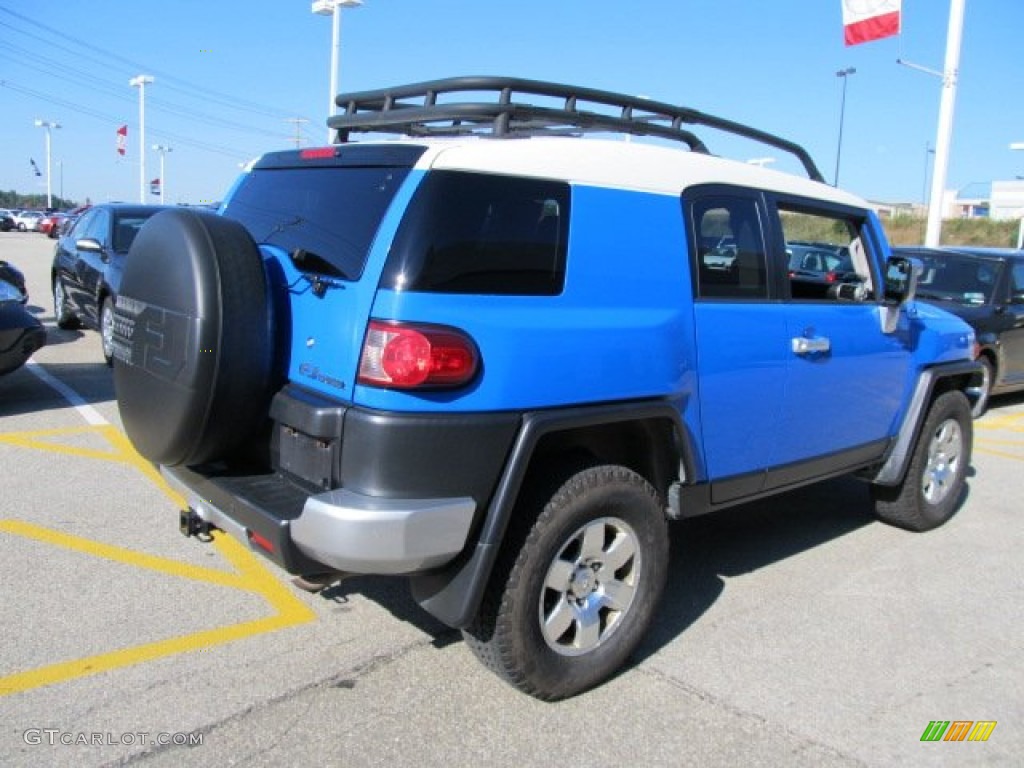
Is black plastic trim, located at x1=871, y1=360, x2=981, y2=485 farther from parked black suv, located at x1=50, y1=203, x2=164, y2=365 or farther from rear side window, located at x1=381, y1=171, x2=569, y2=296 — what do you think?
parked black suv, located at x1=50, y1=203, x2=164, y2=365

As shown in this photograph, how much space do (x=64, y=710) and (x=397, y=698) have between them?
113 cm

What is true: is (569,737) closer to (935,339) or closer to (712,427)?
(712,427)

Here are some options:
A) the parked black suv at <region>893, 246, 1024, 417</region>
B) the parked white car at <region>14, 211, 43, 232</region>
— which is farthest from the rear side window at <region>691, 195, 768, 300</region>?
the parked white car at <region>14, 211, 43, 232</region>

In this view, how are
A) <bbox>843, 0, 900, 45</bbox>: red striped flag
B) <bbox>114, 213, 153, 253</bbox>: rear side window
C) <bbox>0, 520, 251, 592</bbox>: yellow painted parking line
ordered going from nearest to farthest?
<bbox>0, 520, 251, 592</bbox>: yellow painted parking line → <bbox>114, 213, 153, 253</bbox>: rear side window → <bbox>843, 0, 900, 45</bbox>: red striped flag

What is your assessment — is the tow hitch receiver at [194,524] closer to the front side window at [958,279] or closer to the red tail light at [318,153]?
the red tail light at [318,153]

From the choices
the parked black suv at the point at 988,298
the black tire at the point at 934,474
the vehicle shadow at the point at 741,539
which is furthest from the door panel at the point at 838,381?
the parked black suv at the point at 988,298

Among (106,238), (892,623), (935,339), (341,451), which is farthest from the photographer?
(106,238)

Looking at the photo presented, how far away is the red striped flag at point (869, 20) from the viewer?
559 inches

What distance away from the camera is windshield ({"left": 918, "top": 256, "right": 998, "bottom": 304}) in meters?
9.41

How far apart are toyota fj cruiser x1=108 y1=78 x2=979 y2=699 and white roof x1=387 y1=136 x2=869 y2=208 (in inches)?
0.4

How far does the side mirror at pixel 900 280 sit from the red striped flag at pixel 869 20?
11607 millimetres

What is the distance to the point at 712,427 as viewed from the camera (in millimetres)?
3564

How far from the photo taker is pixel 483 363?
8.98ft

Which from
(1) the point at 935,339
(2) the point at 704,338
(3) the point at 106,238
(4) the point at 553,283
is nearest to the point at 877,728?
(2) the point at 704,338
